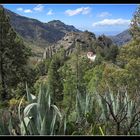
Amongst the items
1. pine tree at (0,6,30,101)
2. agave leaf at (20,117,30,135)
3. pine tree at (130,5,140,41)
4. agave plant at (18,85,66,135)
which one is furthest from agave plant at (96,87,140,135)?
pine tree at (0,6,30,101)

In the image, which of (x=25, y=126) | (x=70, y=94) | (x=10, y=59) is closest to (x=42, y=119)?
(x=25, y=126)

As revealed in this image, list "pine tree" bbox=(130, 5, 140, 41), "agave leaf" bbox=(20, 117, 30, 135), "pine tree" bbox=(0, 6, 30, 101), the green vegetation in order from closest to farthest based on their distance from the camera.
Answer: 1. "agave leaf" bbox=(20, 117, 30, 135)
2. the green vegetation
3. "pine tree" bbox=(130, 5, 140, 41)
4. "pine tree" bbox=(0, 6, 30, 101)

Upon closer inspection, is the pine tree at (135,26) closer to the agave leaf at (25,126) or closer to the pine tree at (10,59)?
the pine tree at (10,59)

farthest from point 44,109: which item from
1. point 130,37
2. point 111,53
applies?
point 111,53

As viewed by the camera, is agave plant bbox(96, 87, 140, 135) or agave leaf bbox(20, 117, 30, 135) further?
agave plant bbox(96, 87, 140, 135)

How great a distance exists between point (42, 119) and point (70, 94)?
20917 mm

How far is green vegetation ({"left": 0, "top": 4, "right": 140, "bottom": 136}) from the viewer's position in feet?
7.43

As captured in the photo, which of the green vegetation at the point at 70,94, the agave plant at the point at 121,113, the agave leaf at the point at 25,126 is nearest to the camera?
the agave leaf at the point at 25,126

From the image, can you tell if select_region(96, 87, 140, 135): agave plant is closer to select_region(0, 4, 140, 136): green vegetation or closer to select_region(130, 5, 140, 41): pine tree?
select_region(0, 4, 140, 136): green vegetation

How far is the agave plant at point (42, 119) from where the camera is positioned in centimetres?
216

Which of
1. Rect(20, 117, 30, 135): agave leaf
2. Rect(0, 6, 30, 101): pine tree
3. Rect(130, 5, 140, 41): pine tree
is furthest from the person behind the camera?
Rect(0, 6, 30, 101): pine tree

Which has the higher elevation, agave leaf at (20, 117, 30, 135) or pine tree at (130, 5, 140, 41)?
pine tree at (130, 5, 140, 41)

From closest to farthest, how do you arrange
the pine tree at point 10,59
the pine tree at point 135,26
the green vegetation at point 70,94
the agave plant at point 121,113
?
the green vegetation at point 70,94 < the agave plant at point 121,113 < the pine tree at point 135,26 < the pine tree at point 10,59

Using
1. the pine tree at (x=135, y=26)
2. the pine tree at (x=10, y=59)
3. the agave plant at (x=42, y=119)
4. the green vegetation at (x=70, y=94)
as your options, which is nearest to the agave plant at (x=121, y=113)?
the green vegetation at (x=70, y=94)
